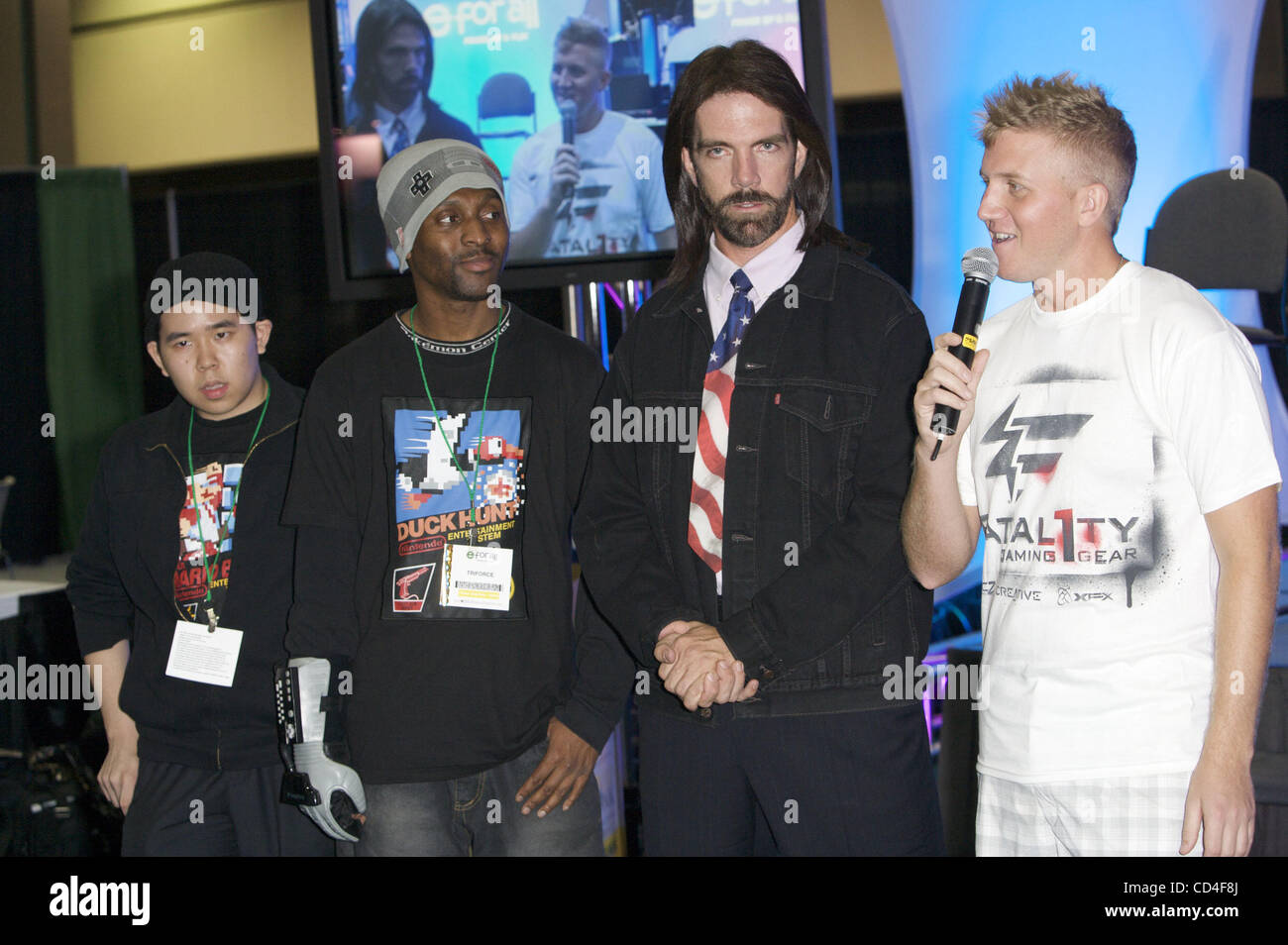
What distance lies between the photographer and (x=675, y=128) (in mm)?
1886

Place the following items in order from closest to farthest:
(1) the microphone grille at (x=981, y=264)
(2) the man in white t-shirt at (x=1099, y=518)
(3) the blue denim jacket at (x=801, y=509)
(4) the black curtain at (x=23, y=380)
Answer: (2) the man in white t-shirt at (x=1099, y=518), (1) the microphone grille at (x=981, y=264), (3) the blue denim jacket at (x=801, y=509), (4) the black curtain at (x=23, y=380)

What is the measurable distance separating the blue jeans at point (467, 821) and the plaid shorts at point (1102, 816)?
2.55 ft

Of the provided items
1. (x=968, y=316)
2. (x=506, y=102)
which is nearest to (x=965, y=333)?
(x=968, y=316)

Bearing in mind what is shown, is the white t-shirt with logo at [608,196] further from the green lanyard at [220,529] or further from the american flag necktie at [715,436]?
the american flag necktie at [715,436]

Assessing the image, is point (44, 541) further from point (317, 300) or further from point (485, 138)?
point (485, 138)

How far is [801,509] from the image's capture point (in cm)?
174

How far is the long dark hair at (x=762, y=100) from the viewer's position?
181 centimetres

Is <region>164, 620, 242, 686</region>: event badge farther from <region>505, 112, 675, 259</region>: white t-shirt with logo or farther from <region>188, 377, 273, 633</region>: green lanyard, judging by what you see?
<region>505, 112, 675, 259</region>: white t-shirt with logo

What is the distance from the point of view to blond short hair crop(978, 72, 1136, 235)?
61.5 inches

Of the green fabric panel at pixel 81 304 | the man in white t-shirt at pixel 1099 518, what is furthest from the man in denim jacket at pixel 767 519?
the green fabric panel at pixel 81 304

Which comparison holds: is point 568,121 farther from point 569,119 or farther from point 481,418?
point 481,418

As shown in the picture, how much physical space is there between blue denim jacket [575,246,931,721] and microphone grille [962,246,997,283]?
7.6 inches

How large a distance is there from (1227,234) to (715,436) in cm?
198

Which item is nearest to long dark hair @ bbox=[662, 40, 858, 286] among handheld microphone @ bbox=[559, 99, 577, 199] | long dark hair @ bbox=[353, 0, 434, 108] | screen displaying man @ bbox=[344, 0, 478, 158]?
handheld microphone @ bbox=[559, 99, 577, 199]
